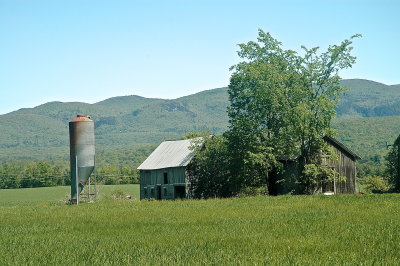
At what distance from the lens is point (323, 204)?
1404 inches

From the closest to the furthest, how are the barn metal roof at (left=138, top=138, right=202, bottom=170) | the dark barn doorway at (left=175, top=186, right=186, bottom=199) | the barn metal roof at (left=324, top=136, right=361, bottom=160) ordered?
the barn metal roof at (left=324, top=136, right=361, bottom=160) < the barn metal roof at (left=138, top=138, right=202, bottom=170) < the dark barn doorway at (left=175, top=186, right=186, bottom=199)

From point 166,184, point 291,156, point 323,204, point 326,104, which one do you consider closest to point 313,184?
point 291,156

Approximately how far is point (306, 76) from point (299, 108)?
14.4 feet

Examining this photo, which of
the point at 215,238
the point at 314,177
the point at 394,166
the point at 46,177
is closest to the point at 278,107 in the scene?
the point at 314,177

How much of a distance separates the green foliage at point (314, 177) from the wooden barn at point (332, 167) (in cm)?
85

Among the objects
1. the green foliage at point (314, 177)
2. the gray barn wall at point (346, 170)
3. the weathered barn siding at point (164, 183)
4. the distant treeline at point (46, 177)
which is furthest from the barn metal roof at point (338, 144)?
the distant treeline at point (46, 177)

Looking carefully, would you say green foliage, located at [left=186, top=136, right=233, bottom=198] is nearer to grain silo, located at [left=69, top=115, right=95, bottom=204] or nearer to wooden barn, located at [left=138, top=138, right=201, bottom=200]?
wooden barn, located at [left=138, top=138, right=201, bottom=200]

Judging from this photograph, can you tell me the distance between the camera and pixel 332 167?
193 feet

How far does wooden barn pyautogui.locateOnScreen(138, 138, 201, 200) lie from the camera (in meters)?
60.9

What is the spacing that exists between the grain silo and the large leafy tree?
12.1 metres

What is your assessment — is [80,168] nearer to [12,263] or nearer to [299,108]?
[299,108]

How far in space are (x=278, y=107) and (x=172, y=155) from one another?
14640 mm

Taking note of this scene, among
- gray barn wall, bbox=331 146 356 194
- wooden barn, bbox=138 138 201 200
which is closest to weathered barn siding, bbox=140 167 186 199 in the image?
wooden barn, bbox=138 138 201 200

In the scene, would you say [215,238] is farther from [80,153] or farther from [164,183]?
[164,183]
